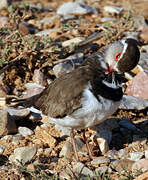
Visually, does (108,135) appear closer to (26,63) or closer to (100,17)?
(26,63)

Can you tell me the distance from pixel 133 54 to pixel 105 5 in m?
5.42

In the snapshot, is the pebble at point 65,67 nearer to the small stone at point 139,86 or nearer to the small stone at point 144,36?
the small stone at point 139,86

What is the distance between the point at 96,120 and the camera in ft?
15.7

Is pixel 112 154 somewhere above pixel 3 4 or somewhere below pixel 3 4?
below

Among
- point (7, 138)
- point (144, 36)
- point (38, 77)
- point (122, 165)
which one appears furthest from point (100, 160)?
point (144, 36)

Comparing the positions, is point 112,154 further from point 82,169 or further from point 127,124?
point 127,124

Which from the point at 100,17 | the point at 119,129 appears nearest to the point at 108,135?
the point at 119,129

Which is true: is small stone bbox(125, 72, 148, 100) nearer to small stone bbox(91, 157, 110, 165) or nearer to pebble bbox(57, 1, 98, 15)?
small stone bbox(91, 157, 110, 165)

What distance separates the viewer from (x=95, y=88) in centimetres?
473

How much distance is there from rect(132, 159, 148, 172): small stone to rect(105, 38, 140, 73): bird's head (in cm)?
114

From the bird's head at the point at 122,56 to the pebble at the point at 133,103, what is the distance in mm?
1366

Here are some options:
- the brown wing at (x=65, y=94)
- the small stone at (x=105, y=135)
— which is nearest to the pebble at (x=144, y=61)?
the small stone at (x=105, y=135)

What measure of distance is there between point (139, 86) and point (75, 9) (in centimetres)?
328

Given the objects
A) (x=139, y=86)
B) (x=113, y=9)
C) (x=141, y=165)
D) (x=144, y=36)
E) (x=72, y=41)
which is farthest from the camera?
(x=113, y=9)
